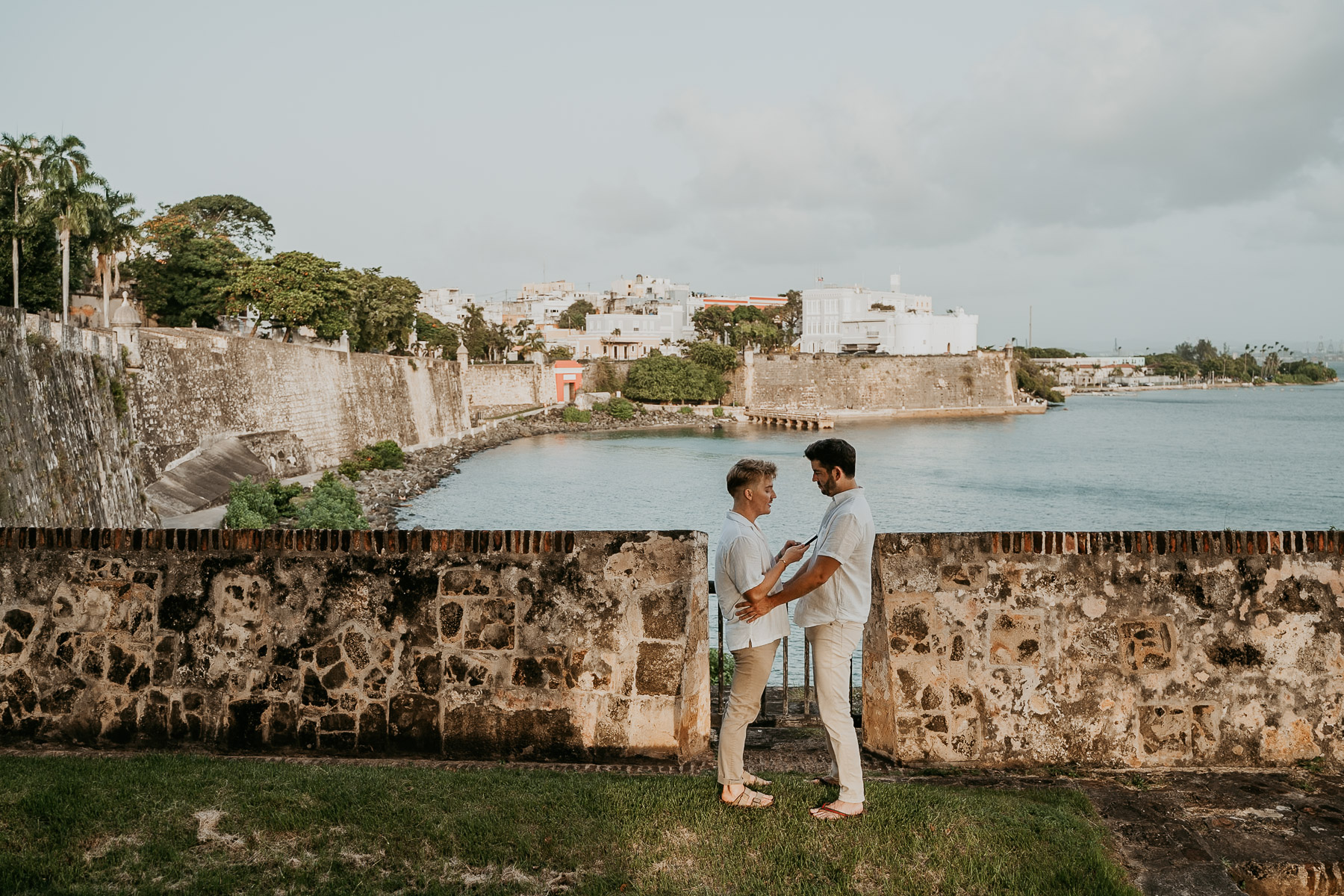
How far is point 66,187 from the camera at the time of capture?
1093 inches

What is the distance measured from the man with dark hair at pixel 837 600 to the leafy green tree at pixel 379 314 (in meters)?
43.9

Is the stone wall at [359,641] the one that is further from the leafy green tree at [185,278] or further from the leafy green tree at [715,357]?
the leafy green tree at [715,357]

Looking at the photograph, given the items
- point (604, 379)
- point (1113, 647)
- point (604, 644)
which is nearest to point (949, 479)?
point (1113, 647)

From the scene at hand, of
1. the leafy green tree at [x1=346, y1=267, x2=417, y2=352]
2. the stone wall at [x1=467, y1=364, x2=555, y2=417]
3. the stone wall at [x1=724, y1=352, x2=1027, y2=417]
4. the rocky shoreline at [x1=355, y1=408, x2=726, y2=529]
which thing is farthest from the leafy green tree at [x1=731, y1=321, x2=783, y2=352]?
the leafy green tree at [x1=346, y1=267, x2=417, y2=352]

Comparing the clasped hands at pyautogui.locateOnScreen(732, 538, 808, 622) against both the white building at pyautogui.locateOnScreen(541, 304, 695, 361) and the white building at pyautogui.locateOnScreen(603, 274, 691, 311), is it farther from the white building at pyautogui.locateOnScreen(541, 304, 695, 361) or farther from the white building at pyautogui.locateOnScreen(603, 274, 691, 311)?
the white building at pyautogui.locateOnScreen(603, 274, 691, 311)

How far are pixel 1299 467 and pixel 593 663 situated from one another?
5318cm

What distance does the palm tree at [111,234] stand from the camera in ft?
112

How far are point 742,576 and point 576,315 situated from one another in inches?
Result: 4762

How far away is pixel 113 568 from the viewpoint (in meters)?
4.78

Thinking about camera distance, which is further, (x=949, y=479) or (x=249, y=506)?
(x=949, y=479)

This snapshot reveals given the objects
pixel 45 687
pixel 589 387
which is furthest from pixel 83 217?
pixel 589 387

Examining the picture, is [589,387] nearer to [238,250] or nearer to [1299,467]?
[238,250]

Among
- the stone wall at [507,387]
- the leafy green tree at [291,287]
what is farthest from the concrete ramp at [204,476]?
the stone wall at [507,387]

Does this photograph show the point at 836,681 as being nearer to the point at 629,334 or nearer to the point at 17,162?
the point at 17,162
